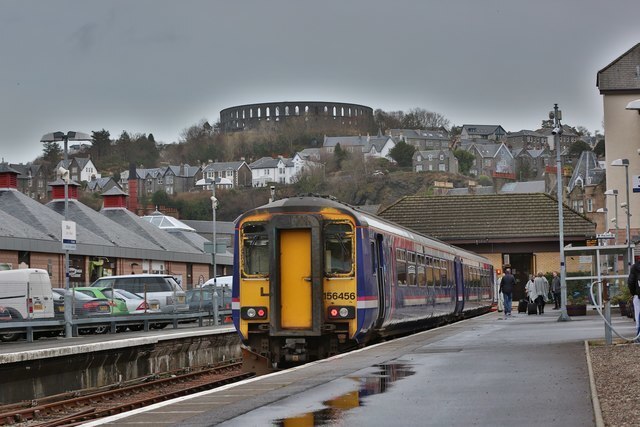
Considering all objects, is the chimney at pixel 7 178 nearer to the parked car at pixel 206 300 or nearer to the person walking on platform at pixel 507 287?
the parked car at pixel 206 300

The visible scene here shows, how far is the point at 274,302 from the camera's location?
2109 cm

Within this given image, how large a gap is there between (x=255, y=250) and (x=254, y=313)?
1198mm

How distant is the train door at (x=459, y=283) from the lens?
3894 cm

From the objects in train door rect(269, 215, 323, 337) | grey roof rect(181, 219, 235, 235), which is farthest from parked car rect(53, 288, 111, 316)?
grey roof rect(181, 219, 235, 235)

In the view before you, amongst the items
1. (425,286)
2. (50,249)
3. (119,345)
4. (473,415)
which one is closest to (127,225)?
(50,249)

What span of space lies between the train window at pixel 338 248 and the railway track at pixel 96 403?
9.99 feet

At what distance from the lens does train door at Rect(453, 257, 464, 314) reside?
38938 millimetres

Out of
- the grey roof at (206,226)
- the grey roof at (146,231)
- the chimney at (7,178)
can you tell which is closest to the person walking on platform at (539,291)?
the chimney at (7,178)

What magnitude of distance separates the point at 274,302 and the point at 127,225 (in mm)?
54558

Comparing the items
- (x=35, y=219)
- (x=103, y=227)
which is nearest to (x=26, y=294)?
(x=35, y=219)

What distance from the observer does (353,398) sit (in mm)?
12906

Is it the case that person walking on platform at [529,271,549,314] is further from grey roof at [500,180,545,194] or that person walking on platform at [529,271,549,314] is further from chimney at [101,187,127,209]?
grey roof at [500,180,545,194]

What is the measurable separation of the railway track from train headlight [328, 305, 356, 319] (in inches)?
98.8

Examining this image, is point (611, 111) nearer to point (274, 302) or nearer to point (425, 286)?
point (425, 286)
